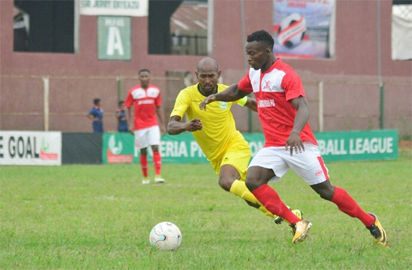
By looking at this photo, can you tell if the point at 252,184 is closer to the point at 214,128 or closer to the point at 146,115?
the point at 214,128

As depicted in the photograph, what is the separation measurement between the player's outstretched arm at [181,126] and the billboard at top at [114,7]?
2019cm

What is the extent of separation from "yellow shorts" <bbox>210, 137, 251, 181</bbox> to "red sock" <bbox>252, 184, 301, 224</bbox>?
139 cm

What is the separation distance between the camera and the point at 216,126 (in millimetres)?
9625

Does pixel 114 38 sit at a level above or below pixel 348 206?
above

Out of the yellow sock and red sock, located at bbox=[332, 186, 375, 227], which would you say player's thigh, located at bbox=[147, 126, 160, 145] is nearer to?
the yellow sock

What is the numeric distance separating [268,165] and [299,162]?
308 millimetres

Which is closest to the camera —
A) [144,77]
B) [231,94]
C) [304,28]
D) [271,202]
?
[271,202]

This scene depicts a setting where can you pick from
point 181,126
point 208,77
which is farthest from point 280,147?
point 208,77

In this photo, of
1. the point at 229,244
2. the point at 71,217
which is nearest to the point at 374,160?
the point at 71,217

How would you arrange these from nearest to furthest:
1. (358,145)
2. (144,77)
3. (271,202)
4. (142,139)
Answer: (271,202) < (144,77) < (142,139) < (358,145)

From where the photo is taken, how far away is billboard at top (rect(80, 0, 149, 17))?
28484 millimetres

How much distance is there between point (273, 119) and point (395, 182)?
8.78 metres

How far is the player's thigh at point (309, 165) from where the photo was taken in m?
7.61

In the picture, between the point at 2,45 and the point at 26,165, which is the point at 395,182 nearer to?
the point at 26,165
